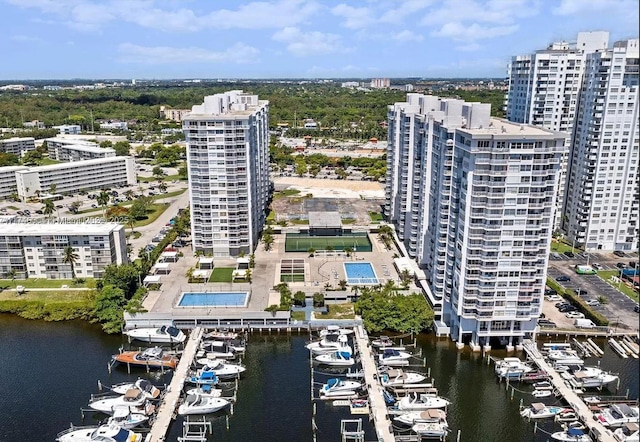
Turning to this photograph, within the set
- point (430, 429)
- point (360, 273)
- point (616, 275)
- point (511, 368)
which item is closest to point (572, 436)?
point (511, 368)

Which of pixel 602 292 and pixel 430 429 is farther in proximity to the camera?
pixel 602 292

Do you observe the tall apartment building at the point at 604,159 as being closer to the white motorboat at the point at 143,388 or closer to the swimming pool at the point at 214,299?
the swimming pool at the point at 214,299

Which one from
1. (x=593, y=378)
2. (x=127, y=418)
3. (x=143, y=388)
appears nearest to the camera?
(x=127, y=418)

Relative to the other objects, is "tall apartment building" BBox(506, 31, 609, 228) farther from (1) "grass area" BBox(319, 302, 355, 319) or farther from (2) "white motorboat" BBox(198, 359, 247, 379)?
(2) "white motorboat" BBox(198, 359, 247, 379)

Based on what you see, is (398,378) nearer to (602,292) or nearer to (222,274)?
(222,274)

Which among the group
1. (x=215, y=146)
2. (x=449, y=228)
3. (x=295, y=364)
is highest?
(x=215, y=146)

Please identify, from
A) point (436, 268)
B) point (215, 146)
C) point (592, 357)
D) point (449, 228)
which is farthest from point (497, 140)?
point (215, 146)

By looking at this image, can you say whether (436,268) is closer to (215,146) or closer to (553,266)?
(553,266)
